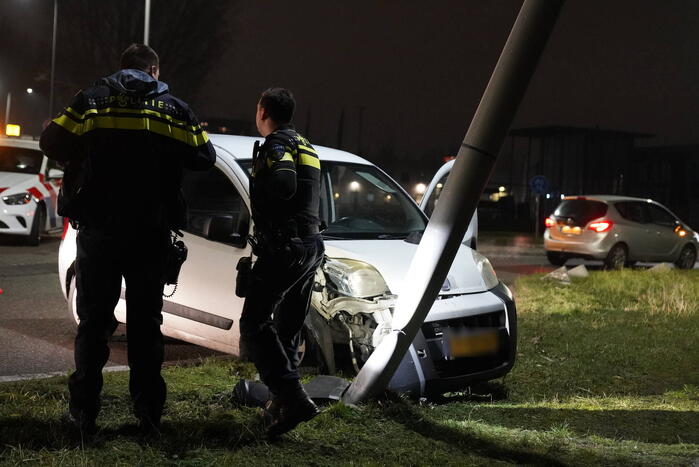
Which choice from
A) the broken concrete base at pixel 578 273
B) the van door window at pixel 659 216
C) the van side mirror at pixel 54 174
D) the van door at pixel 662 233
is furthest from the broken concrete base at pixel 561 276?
the van side mirror at pixel 54 174

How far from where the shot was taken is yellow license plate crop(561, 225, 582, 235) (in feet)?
59.1

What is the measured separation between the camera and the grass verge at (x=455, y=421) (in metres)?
4.05

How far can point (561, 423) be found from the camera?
539 cm

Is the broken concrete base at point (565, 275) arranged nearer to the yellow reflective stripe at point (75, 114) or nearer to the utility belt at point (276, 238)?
the utility belt at point (276, 238)

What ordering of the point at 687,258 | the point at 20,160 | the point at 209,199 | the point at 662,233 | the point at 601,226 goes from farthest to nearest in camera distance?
the point at 687,258 → the point at 662,233 → the point at 601,226 → the point at 20,160 → the point at 209,199

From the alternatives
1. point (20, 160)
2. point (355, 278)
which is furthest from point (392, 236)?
point (20, 160)

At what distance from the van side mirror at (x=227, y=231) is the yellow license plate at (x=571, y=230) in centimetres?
1255

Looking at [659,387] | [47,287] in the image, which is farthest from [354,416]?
[47,287]

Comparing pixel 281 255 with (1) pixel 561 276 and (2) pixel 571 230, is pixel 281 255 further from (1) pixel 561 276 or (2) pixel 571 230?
(2) pixel 571 230

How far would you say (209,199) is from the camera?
687 cm

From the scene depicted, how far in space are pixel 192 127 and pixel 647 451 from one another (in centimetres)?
271

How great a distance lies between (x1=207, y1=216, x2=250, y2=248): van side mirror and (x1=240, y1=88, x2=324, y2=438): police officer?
1.36 m

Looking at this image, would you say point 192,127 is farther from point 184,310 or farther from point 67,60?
point 67,60

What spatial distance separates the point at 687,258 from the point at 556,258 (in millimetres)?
3187
